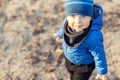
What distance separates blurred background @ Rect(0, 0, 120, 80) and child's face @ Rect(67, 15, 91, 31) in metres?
1.17

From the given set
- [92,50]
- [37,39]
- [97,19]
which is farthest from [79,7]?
[37,39]

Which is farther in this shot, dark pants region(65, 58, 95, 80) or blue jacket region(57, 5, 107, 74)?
dark pants region(65, 58, 95, 80)

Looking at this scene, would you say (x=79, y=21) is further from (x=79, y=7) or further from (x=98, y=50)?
(x=98, y=50)

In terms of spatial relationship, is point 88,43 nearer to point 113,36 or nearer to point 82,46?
point 82,46

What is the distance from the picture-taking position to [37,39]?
156 inches

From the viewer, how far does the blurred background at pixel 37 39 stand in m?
3.63

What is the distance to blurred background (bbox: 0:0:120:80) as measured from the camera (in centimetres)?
363

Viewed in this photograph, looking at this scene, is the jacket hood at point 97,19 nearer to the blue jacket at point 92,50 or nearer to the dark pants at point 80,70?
the blue jacket at point 92,50

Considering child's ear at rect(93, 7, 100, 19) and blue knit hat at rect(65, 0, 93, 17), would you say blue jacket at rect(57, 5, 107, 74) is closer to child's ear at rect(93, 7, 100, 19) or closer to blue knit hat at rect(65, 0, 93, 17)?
child's ear at rect(93, 7, 100, 19)

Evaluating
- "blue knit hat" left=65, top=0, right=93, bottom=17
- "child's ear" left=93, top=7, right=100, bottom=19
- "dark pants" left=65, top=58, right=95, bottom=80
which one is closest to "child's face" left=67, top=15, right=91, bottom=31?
"blue knit hat" left=65, top=0, right=93, bottom=17

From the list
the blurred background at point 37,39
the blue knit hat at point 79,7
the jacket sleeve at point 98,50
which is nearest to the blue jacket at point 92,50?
the jacket sleeve at point 98,50

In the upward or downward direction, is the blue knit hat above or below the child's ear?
above

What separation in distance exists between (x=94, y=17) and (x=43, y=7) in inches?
70.6

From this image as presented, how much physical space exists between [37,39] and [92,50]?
148 centimetres
